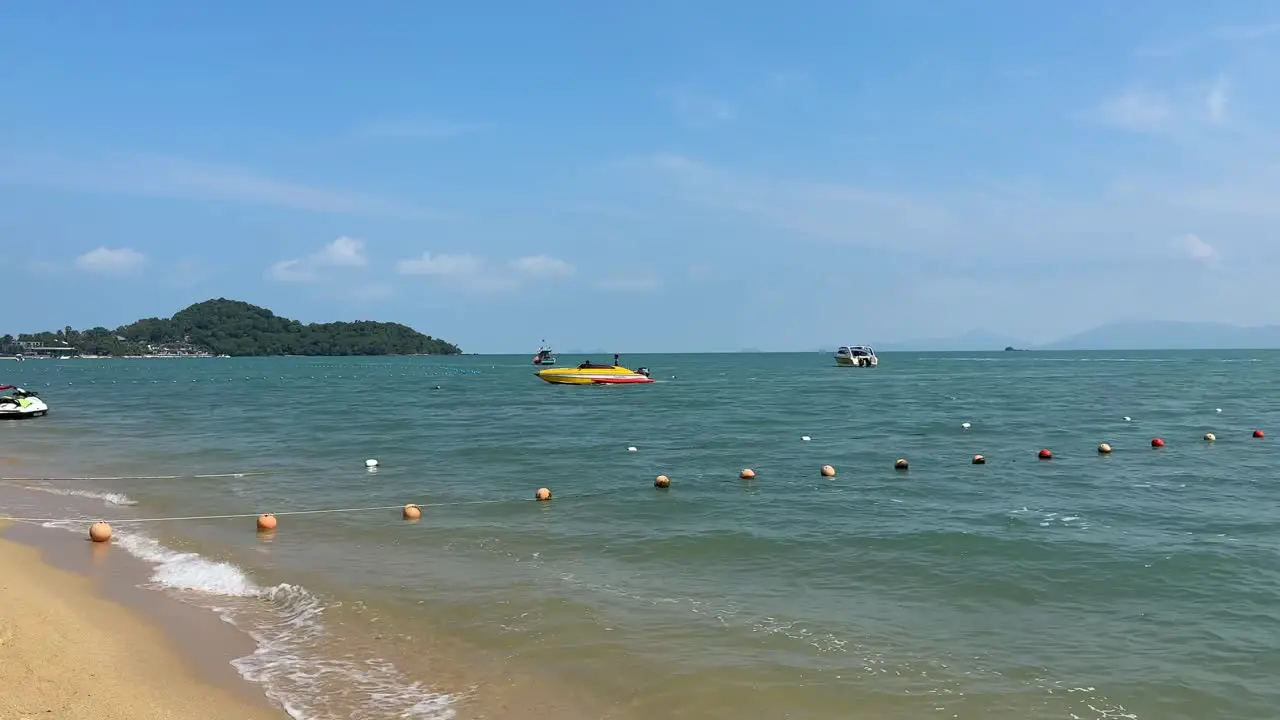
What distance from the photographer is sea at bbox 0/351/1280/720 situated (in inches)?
370

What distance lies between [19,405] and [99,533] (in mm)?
37523

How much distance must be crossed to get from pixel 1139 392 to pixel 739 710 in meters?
67.0

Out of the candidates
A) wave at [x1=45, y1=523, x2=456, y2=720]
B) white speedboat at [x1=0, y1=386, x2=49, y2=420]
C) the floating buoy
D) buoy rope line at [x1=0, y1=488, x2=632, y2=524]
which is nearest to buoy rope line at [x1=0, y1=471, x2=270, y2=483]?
buoy rope line at [x1=0, y1=488, x2=632, y2=524]

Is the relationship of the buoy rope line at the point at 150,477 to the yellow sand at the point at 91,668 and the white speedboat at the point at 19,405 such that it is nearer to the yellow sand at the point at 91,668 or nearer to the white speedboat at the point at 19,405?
the yellow sand at the point at 91,668

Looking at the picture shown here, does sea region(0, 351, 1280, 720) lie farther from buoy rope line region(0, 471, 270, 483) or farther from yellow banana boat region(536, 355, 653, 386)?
yellow banana boat region(536, 355, 653, 386)

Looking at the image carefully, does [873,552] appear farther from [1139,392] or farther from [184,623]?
[1139,392]

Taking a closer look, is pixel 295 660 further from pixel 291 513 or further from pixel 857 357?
pixel 857 357

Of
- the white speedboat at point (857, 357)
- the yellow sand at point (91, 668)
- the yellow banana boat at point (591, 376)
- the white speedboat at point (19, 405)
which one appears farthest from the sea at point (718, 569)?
the white speedboat at point (857, 357)

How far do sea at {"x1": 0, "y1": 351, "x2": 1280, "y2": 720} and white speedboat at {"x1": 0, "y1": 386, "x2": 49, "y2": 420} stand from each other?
16063 millimetres

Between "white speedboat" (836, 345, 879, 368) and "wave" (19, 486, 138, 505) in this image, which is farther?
"white speedboat" (836, 345, 879, 368)

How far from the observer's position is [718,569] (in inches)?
572

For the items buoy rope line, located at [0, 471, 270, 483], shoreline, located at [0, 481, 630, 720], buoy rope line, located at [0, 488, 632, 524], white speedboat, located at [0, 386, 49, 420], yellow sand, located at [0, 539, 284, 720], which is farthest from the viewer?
white speedboat, located at [0, 386, 49, 420]

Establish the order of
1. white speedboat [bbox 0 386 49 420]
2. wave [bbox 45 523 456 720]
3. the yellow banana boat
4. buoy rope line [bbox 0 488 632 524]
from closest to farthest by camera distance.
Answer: wave [bbox 45 523 456 720], buoy rope line [bbox 0 488 632 524], white speedboat [bbox 0 386 49 420], the yellow banana boat

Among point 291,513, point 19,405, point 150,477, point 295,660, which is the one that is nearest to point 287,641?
point 295,660
